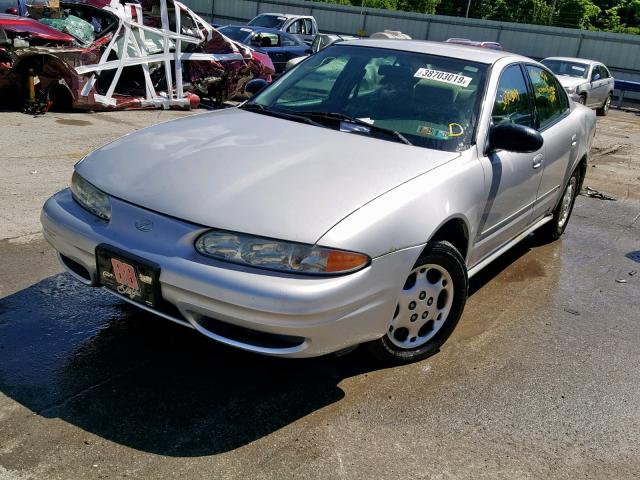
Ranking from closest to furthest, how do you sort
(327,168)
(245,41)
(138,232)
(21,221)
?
(138,232)
(327,168)
(21,221)
(245,41)

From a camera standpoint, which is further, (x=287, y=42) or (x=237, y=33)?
(x=287, y=42)

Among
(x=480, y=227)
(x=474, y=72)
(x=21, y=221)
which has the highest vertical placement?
(x=474, y=72)

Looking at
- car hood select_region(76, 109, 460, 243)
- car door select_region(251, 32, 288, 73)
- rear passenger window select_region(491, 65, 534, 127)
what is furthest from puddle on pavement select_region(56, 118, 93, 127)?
rear passenger window select_region(491, 65, 534, 127)

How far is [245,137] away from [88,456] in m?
1.77

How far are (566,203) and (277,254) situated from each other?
3.97 metres

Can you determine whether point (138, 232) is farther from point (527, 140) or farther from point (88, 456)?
point (527, 140)

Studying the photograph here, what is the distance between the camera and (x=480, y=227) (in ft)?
12.6

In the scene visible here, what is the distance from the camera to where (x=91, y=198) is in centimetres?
325

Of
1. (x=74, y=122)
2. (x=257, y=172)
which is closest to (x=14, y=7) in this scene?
(x=74, y=122)

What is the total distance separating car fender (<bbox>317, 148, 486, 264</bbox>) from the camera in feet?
9.25

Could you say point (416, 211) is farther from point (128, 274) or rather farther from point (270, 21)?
point (270, 21)

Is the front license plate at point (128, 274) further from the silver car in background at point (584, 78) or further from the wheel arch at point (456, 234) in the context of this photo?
the silver car in background at point (584, 78)

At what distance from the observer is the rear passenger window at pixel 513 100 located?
13.5ft

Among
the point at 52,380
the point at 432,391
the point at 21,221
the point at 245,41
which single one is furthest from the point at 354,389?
the point at 245,41
